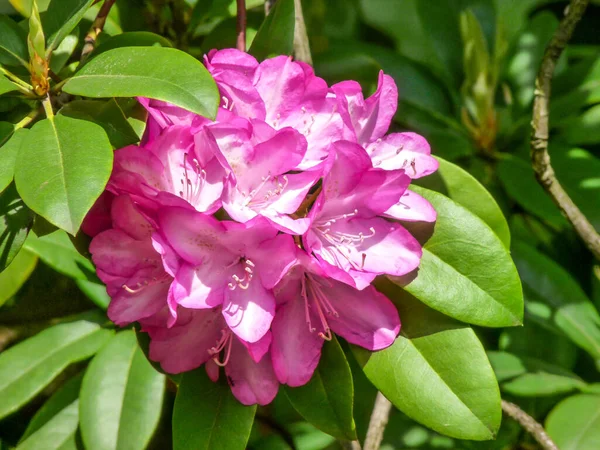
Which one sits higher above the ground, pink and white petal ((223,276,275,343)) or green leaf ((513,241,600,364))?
pink and white petal ((223,276,275,343))

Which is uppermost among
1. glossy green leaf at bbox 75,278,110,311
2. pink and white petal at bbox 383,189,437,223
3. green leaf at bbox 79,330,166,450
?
pink and white petal at bbox 383,189,437,223

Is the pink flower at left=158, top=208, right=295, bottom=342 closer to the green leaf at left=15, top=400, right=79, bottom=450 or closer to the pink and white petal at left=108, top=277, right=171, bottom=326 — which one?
the pink and white petal at left=108, top=277, right=171, bottom=326

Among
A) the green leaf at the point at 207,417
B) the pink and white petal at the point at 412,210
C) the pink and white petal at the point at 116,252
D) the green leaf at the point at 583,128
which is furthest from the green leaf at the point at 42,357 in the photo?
the green leaf at the point at 583,128

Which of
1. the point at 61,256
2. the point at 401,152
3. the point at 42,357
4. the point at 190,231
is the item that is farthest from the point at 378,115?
the point at 42,357

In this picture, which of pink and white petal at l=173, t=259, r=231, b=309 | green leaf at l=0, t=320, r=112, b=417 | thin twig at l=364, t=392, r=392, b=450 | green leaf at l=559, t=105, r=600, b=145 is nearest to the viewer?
pink and white petal at l=173, t=259, r=231, b=309

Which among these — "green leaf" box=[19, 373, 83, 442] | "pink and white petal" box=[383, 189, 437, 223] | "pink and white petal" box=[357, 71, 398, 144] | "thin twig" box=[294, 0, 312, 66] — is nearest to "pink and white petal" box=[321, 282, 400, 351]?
"pink and white petal" box=[383, 189, 437, 223]

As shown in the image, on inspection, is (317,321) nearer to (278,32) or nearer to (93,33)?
(278,32)

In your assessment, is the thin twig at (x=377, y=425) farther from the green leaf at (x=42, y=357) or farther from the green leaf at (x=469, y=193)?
the green leaf at (x=42, y=357)
